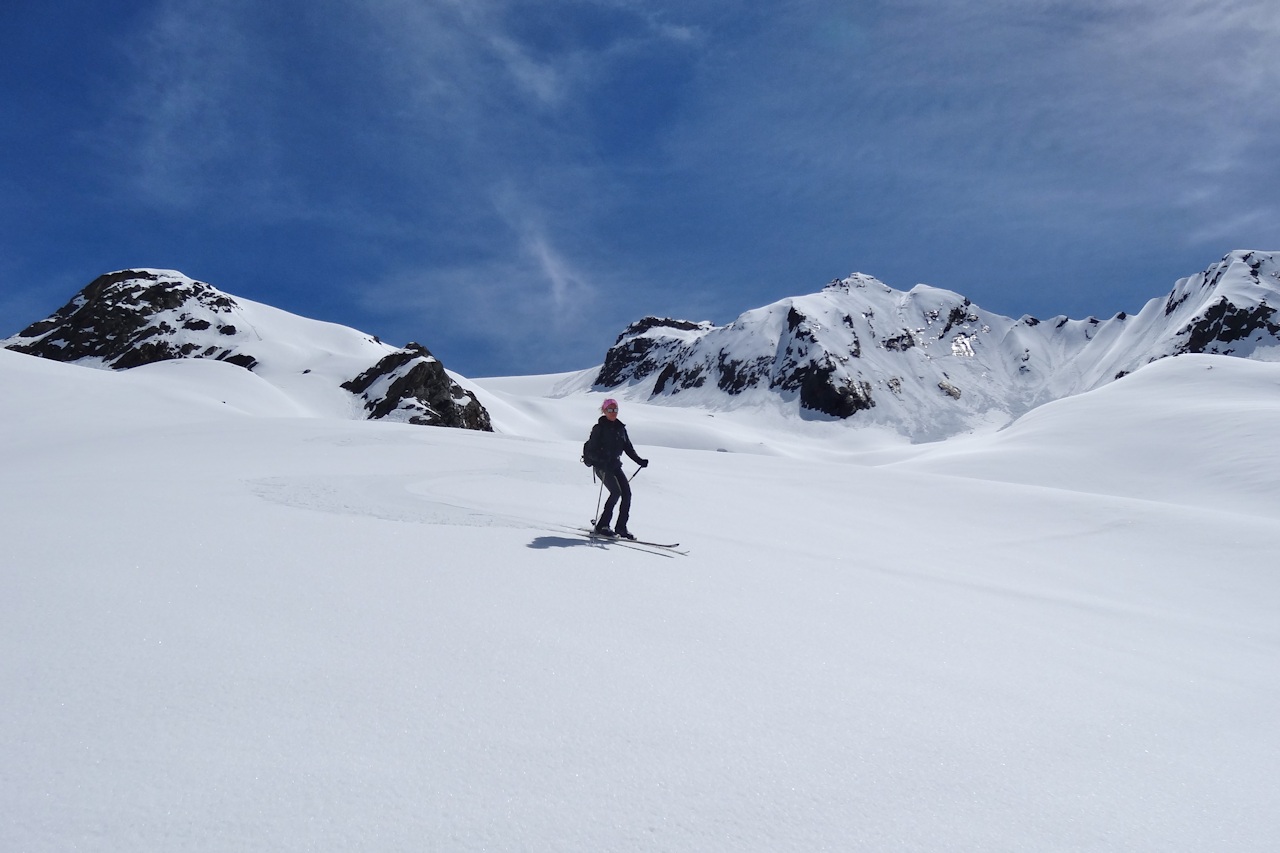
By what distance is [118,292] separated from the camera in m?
94.1

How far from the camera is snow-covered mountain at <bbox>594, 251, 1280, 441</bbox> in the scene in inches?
6181

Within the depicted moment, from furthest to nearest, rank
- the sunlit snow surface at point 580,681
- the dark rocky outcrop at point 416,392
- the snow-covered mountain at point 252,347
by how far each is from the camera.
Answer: the snow-covered mountain at point 252,347
the dark rocky outcrop at point 416,392
the sunlit snow surface at point 580,681

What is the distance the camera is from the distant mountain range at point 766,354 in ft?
250

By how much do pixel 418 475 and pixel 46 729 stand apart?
9.94 metres

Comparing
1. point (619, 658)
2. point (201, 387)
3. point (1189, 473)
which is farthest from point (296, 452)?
point (201, 387)

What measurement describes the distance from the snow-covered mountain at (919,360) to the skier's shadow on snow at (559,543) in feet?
492

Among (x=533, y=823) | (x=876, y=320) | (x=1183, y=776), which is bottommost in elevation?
(x=1183, y=776)

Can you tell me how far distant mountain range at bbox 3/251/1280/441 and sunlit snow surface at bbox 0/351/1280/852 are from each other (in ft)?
204

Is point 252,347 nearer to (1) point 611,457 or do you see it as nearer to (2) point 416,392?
(2) point 416,392

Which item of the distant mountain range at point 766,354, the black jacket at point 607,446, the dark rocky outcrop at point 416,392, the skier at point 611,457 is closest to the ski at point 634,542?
the skier at point 611,457

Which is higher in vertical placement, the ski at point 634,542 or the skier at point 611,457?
the skier at point 611,457

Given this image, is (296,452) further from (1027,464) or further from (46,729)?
(1027,464)

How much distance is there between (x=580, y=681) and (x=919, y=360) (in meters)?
199

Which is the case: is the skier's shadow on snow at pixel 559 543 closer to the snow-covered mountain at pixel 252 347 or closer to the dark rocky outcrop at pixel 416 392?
the snow-covered mountain at pixel 252 347
